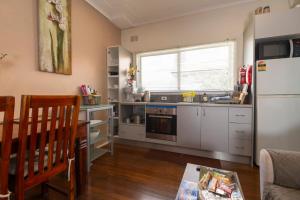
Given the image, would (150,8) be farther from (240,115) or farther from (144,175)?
(144,175)

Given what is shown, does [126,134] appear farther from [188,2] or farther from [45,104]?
[188,2]

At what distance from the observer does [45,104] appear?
917 mm

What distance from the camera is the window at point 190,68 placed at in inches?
114

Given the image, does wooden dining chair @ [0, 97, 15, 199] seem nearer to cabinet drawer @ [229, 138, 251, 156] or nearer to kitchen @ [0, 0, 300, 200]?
kitchen @ [0, 0, 300, 200]

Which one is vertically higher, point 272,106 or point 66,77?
point 66,77

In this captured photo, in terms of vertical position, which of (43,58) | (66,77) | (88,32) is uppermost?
(88,32)

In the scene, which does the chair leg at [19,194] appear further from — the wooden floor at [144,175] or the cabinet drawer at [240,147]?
the cabinet drawer at [240,147]

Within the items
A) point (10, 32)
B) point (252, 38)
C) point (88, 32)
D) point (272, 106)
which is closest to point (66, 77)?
point (10, 32)

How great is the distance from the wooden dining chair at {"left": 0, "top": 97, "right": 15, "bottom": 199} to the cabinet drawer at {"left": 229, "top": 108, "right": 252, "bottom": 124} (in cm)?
249

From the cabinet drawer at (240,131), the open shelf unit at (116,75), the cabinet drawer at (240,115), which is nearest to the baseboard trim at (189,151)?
the cabinet drawer at (240,131)

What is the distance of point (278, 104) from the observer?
1930mm

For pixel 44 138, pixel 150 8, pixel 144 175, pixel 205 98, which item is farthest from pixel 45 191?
pixel 150 8

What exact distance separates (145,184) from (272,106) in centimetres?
193

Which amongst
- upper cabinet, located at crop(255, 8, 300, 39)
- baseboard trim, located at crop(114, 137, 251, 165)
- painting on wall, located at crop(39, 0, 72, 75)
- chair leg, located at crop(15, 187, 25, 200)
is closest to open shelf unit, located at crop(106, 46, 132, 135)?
baseboard trim, located at crop(114, 137, 251, 165)
